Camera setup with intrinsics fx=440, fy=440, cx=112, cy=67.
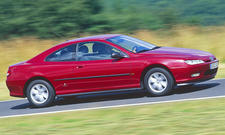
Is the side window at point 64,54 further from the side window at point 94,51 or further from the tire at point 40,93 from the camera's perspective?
the tire at point 40,93

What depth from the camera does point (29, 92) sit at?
10734mm

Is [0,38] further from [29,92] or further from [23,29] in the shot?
[29,92]

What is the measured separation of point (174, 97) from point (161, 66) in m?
0.73

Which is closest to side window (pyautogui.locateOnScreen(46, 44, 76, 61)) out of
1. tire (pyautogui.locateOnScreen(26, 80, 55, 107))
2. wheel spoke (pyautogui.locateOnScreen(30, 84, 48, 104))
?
tire (pyautogui.locateOnScreen(26, 80, 55, 107))

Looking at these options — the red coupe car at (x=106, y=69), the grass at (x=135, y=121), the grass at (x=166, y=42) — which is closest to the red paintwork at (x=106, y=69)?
the red coupe car at (x=106, y=69)

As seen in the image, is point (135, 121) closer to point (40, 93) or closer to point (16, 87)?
point (40, 93)

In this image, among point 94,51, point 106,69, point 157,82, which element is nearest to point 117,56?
point 106,69

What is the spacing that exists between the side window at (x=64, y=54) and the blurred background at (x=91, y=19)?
397 inches

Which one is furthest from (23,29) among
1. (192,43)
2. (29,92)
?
(29,92)

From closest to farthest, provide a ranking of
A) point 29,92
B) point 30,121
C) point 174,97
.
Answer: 1. point 30,121
2. point 174,97
3. point 29,92

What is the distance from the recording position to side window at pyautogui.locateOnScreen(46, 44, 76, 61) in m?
10.5

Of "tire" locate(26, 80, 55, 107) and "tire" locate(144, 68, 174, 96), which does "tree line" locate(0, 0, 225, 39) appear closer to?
"tire" locate(26, 80, 55, 107)

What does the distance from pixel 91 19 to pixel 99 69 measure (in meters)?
14.2

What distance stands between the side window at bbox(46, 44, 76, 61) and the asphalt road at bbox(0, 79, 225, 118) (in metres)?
1.14
